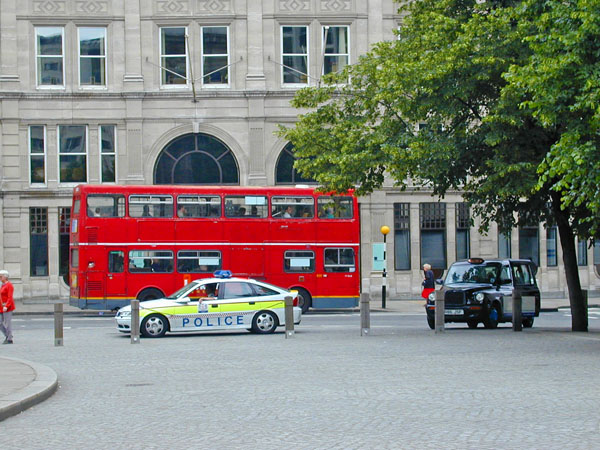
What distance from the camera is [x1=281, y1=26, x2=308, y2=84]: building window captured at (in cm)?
4469

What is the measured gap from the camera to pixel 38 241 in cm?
4378

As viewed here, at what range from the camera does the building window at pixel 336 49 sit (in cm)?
4478

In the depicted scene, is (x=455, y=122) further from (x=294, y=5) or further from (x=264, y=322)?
(x=294, y=5)

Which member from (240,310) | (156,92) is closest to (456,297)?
(240,310)

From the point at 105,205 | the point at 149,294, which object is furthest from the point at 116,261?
the point at 105,205

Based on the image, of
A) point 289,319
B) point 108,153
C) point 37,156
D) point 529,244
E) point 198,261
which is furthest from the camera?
point 529,244

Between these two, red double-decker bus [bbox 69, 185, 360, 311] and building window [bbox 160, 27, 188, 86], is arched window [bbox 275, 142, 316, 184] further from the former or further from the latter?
red double-decker bus [bbox 69, 185, 360, 311]

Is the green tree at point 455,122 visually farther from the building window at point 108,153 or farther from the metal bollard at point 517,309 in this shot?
the building window at point 108,153

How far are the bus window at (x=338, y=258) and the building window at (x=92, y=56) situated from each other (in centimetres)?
1398

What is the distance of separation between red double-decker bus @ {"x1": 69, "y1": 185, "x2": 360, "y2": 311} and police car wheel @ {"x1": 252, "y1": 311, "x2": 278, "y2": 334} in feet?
26.2

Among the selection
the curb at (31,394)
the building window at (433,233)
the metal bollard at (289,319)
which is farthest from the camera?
the building window at (433,233)

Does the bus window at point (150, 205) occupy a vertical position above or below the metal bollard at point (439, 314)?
above

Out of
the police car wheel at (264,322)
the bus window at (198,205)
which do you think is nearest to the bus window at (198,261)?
the bus window at (198,205)

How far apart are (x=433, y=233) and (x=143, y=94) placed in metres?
13.8
